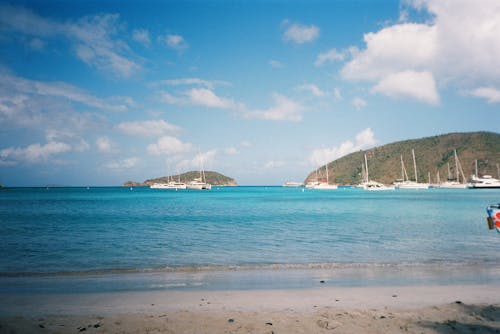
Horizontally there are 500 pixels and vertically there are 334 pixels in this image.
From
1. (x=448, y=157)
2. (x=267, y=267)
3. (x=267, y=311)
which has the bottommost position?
(x=267, y=267)

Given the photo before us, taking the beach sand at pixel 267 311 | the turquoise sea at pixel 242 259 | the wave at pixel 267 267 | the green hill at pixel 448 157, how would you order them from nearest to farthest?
the beach sand at pixel 267 311 → the turquoise sea at pixel 242 259 → the wave at pixel 267 267 → the green hill at pixel 448 157

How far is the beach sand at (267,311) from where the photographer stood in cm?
656

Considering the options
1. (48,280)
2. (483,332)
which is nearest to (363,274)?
(483,332)

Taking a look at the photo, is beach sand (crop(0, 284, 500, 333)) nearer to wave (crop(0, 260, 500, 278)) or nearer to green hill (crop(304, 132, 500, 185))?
wave (crop(0, 260, 500, 278))

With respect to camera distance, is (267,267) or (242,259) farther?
(242,259)

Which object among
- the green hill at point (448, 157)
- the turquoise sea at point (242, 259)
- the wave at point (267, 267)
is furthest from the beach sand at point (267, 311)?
the green hill at point (448, 157)

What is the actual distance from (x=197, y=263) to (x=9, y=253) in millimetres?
9524

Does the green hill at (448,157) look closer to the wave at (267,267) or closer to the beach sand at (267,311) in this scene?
the wave at (267,267)

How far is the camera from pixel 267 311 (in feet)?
25.0

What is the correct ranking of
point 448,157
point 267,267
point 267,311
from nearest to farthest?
point 267,311, point 267,267, point 448,157

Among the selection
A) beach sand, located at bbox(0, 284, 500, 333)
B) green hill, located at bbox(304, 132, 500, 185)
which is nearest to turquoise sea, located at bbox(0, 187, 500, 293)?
beach sand, located at bbox(0, 284, 500, 333)

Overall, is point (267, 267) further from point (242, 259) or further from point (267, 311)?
point (267, 311)

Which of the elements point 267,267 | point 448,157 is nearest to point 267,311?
point 267,267

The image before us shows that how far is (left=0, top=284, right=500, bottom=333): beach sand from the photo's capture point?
6562 mm
